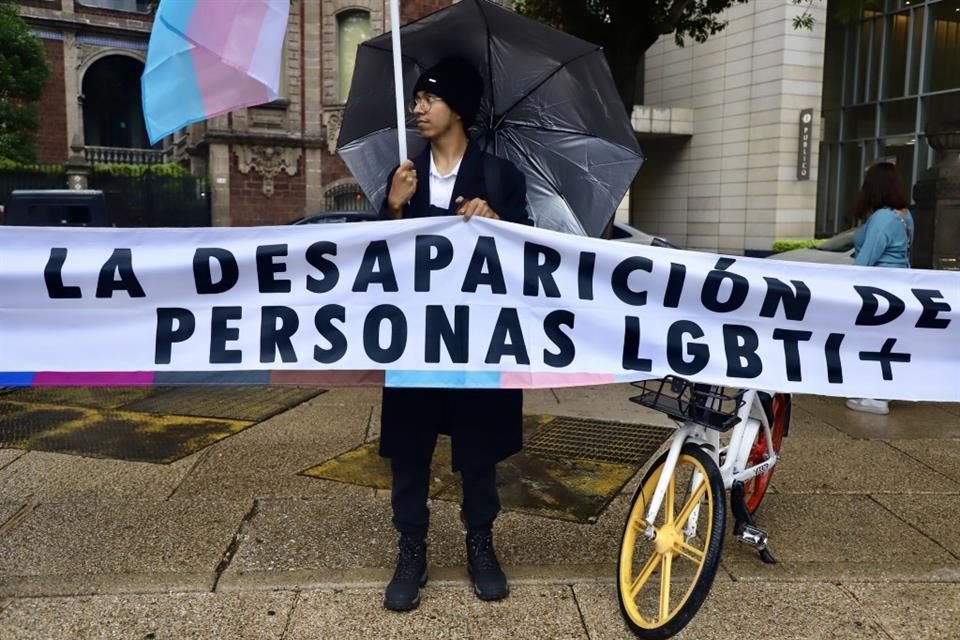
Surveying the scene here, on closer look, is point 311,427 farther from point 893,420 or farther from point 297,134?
point 297,134

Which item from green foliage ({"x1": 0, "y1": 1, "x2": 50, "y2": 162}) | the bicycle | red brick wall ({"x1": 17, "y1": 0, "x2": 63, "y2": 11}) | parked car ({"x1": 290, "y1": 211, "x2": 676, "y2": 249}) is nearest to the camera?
the bicycle

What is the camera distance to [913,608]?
3.33m

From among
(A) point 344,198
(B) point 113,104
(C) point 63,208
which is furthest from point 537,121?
(B) point 113,104

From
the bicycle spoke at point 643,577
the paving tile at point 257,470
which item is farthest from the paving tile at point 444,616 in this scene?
the paving tile at point 257,470

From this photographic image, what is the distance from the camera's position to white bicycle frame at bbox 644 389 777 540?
10.2ft

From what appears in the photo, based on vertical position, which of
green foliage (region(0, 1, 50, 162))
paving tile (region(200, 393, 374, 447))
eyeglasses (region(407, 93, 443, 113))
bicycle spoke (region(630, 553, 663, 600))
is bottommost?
paving tile (region(200, 393, 374, 447))

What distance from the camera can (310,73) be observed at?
24.9 meters

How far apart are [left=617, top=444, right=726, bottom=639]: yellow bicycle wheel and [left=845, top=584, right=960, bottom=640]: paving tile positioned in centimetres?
76

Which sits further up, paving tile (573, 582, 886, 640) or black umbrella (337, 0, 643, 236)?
black umbrella (337, 0, 643, 236)

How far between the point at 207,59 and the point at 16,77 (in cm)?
2458

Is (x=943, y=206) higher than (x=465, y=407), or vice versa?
(x=943, y=206)

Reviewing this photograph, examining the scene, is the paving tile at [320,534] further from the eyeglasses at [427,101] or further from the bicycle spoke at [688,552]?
the eyeglasses at [427,101]

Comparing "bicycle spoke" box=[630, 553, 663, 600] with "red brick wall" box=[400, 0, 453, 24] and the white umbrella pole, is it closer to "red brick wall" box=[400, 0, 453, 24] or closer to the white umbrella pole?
the white umbrella pole

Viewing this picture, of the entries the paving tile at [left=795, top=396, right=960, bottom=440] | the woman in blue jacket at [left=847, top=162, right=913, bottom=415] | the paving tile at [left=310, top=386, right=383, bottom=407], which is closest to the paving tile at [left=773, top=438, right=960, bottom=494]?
the paving tile at [left=795, top=396, right=960, bottom=440]
